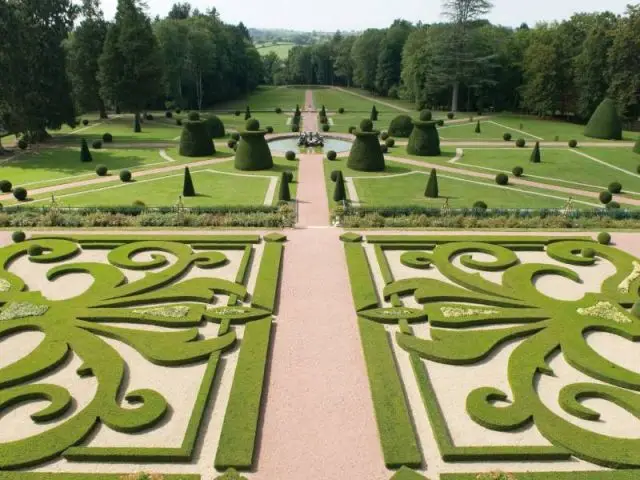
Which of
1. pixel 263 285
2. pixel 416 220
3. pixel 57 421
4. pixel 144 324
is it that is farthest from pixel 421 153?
pixel 57 421

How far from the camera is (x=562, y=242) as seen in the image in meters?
29.0

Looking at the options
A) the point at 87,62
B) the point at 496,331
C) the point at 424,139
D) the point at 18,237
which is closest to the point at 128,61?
the point at 87,62

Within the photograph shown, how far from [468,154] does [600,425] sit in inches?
1756

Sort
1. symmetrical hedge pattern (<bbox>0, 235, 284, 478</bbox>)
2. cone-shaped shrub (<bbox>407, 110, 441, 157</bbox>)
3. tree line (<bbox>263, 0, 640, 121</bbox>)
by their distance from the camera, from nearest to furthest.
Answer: symmetrical hedge pattern (<bbox>0, 235, 284, 478</bbox>) < cone-shaped shrub (<bbox>407, 110, 441, 157</bbox>) < tree line (<bbox>263, 0, 640, 121</bbox>)

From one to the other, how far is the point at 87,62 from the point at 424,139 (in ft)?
162

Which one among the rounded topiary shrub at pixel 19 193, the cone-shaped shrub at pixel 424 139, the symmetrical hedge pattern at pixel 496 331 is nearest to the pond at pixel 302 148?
the cone-shaped shrub at pixel 424 139

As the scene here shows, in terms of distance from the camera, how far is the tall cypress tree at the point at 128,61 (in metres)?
69.8

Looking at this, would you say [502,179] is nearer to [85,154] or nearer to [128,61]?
[85,154]

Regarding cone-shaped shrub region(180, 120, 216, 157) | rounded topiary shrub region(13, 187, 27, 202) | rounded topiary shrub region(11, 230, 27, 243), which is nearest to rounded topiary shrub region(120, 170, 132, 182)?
rounded topiary shrub region(13, 187, 27, 202)

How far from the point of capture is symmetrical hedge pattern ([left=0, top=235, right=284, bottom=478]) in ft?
46.6

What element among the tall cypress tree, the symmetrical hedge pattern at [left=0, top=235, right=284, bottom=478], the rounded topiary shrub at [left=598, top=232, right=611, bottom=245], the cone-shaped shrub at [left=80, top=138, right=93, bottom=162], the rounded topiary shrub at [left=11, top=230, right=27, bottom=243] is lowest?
the symmetrical hedge pattern at [left=0, top=235, right=284, bottom=478]

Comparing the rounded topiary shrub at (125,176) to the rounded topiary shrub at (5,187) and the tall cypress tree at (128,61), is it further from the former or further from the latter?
the tall cypress tree at (128,61)

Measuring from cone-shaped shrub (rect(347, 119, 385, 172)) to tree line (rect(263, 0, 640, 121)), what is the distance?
46.2 meters

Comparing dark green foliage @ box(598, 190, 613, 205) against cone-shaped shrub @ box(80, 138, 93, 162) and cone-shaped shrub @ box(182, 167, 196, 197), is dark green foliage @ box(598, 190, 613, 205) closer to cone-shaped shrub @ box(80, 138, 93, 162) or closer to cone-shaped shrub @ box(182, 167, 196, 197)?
cone-shaped shrub @ box(182, 167, 196, 197)
